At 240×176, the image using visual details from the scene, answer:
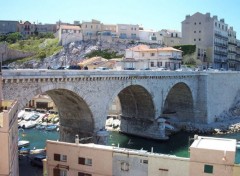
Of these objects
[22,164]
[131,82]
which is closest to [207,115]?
[131,82]

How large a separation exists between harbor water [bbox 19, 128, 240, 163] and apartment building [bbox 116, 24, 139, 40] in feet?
200

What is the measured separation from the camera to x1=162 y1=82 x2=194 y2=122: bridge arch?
5838 centimetres

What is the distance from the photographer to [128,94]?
4991 centimetres

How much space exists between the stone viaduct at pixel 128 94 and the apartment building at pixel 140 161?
22.8 feet

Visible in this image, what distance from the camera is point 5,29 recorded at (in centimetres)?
13788

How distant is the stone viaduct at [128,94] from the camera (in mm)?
29281

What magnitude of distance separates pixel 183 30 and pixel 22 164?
67.8 m

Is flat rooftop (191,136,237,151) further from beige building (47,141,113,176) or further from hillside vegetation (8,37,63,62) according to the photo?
hillside vegetation (8,37,63,62)

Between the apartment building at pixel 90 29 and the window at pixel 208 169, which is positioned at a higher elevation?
the apartment building at pixel 90 29

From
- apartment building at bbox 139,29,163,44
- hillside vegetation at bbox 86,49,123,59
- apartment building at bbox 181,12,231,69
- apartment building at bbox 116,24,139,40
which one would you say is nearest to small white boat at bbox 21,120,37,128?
hillside vegetation at bbox 86,49,123,59

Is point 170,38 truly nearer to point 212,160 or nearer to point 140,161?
point 140,161

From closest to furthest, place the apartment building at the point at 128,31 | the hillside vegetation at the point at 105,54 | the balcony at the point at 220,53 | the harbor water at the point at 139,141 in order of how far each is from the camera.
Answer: the harbor water at the point at 139,141 < the balcony at the point at 220,53 < the hillside vegetation at the point at 105,54 < the apartment building at the point at 128,31

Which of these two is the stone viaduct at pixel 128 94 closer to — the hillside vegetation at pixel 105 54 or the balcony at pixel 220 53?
the balcony at pixel 220 53

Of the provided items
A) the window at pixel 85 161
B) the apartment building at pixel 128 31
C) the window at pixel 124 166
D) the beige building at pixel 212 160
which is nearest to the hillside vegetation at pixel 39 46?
the apartment building at pixel 128 31
